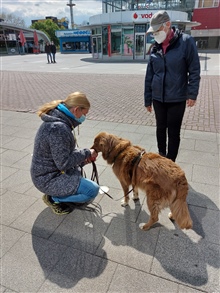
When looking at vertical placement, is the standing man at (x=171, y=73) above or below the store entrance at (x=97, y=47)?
below

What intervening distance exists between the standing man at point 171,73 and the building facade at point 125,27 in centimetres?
2086

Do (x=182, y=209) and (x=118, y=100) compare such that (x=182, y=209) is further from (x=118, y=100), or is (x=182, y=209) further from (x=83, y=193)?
(x=118, y=100)

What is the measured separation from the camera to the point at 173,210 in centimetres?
228

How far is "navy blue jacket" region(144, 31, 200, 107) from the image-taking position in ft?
9.44

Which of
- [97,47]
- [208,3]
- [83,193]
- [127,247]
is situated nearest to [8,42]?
[97,47]

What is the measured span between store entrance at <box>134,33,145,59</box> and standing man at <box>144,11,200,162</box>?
76.7 feet

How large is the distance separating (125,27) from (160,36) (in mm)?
24165

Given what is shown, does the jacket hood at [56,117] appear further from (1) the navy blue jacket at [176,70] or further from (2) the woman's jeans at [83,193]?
(1) the navy blue jacket at [176,70]

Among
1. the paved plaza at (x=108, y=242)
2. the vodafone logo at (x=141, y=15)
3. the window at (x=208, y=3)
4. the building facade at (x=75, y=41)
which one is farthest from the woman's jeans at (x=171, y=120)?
the window at (x=208, y=3)

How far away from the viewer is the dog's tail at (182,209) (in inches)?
86.6

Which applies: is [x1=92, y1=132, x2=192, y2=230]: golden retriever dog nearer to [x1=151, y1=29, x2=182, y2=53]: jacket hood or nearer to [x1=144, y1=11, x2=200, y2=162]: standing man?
[x1=144, y1=11, x2=200, y2=162]: standing man

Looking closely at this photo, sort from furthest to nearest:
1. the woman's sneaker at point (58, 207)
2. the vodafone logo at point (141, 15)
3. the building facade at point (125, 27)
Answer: the building facade at point (125, 27) → the vodafone logo at point (141, 15) → the woman's sneaker at point (58, 207)

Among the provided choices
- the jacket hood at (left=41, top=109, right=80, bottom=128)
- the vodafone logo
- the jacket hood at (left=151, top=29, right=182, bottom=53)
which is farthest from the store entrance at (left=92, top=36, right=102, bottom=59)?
the jacket hood at (left=41, top=109, right=80, bottom=128)

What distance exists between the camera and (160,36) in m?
2.91
